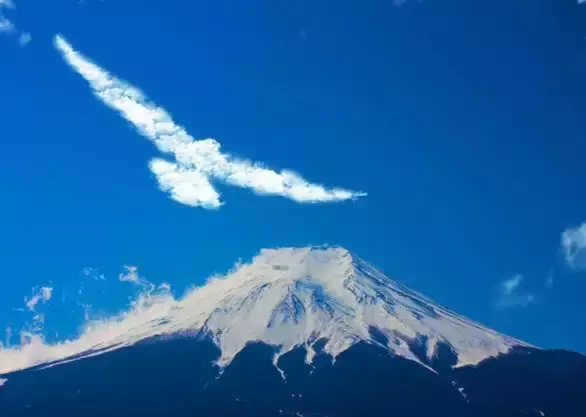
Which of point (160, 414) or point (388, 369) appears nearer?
point (160, 414)

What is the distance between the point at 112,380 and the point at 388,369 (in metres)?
66.8

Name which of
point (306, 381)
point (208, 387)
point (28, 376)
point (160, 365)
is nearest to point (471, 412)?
point (306, 381)

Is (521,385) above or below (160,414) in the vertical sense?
above

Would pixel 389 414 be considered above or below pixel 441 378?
below

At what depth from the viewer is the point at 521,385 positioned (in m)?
190

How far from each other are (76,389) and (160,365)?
22689 millimetres

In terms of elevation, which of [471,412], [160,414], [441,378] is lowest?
[160,414]

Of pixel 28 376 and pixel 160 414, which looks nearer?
pixel 160 414

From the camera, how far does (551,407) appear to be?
7023 inches

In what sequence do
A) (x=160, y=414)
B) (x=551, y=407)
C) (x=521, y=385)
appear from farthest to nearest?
(x=521, y=385), (x=551, y=407), (x=160, y=414)

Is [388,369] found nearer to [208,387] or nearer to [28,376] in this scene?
[208,387]

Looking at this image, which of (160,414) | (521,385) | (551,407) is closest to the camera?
(160,414)

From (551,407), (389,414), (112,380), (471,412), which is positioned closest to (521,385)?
(551,407)

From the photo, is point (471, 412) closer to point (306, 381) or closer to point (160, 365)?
point (306, 381)
